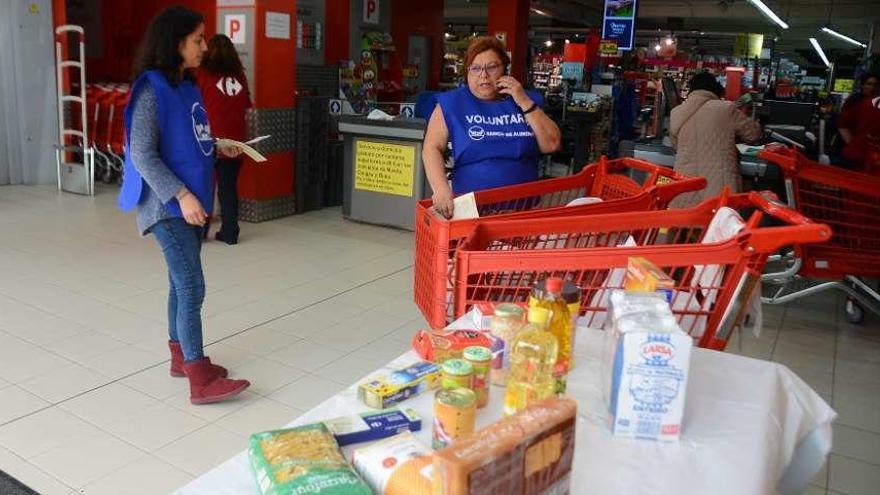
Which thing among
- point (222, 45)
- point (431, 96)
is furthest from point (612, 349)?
point (431, 96)

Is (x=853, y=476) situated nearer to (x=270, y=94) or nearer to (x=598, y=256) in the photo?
(x=598, y=256)

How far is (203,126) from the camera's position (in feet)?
9.98

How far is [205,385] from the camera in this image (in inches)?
126

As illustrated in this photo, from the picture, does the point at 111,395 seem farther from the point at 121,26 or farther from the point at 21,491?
the point at 121,26

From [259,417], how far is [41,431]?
85 cm

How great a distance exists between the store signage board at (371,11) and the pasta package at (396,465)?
34.7 ft

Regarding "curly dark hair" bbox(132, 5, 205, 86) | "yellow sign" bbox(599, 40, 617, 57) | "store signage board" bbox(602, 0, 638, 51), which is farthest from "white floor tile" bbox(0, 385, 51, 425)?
"store signage board" bbox(602, 0, 638, 51)

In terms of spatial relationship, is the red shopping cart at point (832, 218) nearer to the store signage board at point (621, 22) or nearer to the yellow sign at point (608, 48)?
the yellow sign at point (608, 48)

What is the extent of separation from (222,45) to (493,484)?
5440 mm

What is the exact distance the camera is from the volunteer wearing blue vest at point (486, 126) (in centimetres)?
293

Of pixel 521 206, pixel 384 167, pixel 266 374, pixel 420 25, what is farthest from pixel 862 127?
pixel 420 25

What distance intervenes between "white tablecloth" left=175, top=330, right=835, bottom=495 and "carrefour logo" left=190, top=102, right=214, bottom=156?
1.69 meters

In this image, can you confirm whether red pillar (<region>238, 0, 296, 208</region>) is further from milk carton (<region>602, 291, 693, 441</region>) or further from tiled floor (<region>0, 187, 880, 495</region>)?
milk carton (<region>602, 291, 693, 441</region>)

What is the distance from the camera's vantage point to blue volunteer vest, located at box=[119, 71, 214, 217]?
9.38 ft
